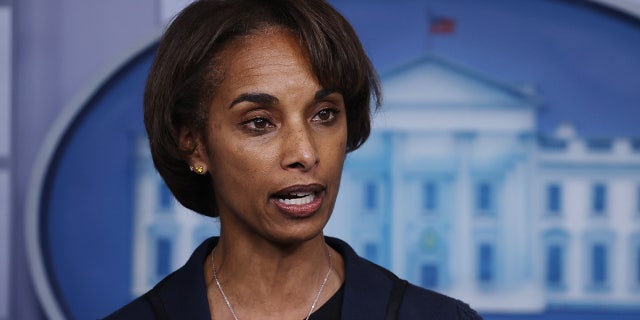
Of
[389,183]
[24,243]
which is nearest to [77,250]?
[24,243]

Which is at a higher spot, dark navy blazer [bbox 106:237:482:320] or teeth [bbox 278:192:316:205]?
teeth [bbox 278:192:316:205]

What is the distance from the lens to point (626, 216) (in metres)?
2.06

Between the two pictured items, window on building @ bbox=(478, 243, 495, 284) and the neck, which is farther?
window on building @ bbox=(478, 243, 495, 284)

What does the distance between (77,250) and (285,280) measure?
0.97m

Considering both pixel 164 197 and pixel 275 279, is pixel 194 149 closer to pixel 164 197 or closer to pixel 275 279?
pixel 275 279

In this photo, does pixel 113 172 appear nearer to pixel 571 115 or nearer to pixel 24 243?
pixel 24 243

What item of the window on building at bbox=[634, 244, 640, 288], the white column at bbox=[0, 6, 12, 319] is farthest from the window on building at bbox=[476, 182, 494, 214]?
the white column at bbox=[0, 6, 12, 319]

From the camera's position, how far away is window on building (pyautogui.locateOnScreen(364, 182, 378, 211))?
6.89ft

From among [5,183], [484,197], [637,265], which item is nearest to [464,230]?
[484,197]

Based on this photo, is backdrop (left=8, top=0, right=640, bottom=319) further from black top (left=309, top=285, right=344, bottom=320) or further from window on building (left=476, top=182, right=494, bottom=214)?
black top (left=309, top=285, right=344, bottom=320)

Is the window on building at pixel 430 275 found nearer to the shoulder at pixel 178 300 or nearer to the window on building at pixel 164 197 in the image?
the window on building at pixel 164 197

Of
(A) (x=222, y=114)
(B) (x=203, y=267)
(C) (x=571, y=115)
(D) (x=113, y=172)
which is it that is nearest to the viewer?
(A) (x=222, y=114)

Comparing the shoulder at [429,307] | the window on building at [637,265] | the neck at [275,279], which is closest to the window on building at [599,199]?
the window on building at [637,265]

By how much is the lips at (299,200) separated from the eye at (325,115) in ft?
0.33
